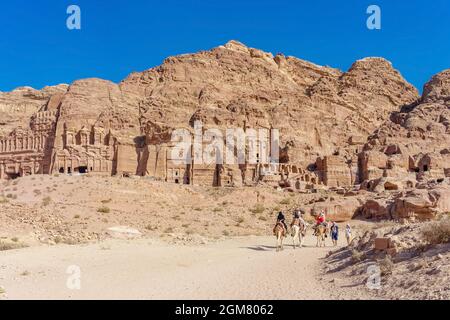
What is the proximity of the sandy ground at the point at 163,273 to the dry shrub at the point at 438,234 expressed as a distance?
8.68ft

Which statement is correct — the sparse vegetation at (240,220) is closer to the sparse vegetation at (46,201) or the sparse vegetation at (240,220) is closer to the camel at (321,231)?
the camel at (321,231)

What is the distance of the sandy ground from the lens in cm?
1063

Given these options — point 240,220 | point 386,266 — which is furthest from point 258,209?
point 386,266

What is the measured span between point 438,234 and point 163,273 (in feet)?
26.4

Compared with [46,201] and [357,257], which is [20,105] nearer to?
[46,201]

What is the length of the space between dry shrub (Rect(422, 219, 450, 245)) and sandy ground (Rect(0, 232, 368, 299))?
264cm

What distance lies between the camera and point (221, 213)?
35.7 meters

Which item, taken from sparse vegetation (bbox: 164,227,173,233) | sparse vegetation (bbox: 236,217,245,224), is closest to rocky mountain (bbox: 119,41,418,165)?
sparse vegetation (bbox: 236,217,245,224)

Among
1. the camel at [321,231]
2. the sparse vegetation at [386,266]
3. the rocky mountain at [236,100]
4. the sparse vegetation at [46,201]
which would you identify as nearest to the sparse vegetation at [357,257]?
the sparse vegetation at [386,266]

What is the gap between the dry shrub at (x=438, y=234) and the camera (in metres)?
11.1

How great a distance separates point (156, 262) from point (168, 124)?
158 feet

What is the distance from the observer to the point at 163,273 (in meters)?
14.4
